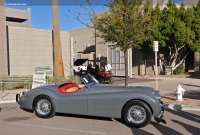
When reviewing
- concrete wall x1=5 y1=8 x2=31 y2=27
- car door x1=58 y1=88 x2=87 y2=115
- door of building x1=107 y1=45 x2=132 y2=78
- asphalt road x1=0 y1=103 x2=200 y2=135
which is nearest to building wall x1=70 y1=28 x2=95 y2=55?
door of building x1=107 y1=45 x2=132 y2=78

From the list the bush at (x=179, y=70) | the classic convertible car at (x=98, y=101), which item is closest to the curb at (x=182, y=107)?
the classic convertible car at (x=98, y=101)

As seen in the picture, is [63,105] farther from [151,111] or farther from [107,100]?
[151,111]

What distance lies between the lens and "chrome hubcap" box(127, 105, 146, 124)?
678 centimetres

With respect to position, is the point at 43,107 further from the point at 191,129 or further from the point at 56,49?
the point at 56,49

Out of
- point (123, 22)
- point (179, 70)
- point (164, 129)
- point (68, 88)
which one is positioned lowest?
point (164, 129)

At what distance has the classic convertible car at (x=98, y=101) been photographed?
6.81m

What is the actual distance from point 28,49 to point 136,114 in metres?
12.7

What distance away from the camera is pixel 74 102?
7.39 metres

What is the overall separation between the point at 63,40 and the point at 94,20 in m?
7.73

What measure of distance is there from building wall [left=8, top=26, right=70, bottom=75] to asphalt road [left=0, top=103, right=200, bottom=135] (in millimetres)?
9344

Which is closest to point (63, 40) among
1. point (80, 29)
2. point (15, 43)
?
point (15, 43)

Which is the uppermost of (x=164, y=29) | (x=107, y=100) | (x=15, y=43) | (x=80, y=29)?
(x=80, y=29)

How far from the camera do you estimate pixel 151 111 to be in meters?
6.82

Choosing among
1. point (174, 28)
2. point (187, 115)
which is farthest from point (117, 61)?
point (187, 115)
